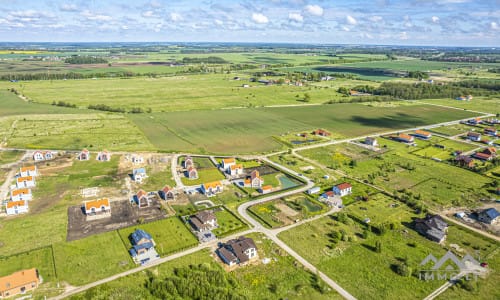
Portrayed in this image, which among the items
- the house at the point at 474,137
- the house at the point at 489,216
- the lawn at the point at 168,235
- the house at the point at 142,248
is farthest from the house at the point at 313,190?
the house at the point at 474,137

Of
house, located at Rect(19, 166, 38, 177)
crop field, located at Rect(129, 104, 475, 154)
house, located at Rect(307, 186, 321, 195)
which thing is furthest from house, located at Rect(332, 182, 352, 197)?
house, located at Rect(19, 166, 38, 177)

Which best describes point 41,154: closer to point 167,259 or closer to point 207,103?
point 167,259

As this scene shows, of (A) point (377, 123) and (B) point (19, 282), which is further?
(A) point (377, 123)

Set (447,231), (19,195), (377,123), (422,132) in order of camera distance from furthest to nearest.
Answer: (377,123), (422,132), (19,195), (447,231)

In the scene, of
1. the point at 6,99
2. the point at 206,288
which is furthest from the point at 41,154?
the point at 6,99

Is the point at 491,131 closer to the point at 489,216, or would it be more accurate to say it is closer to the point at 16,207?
the point at 489,216

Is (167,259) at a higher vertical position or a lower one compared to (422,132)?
lower


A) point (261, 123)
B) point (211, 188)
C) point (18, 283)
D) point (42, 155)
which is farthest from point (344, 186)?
point (42, 155)
